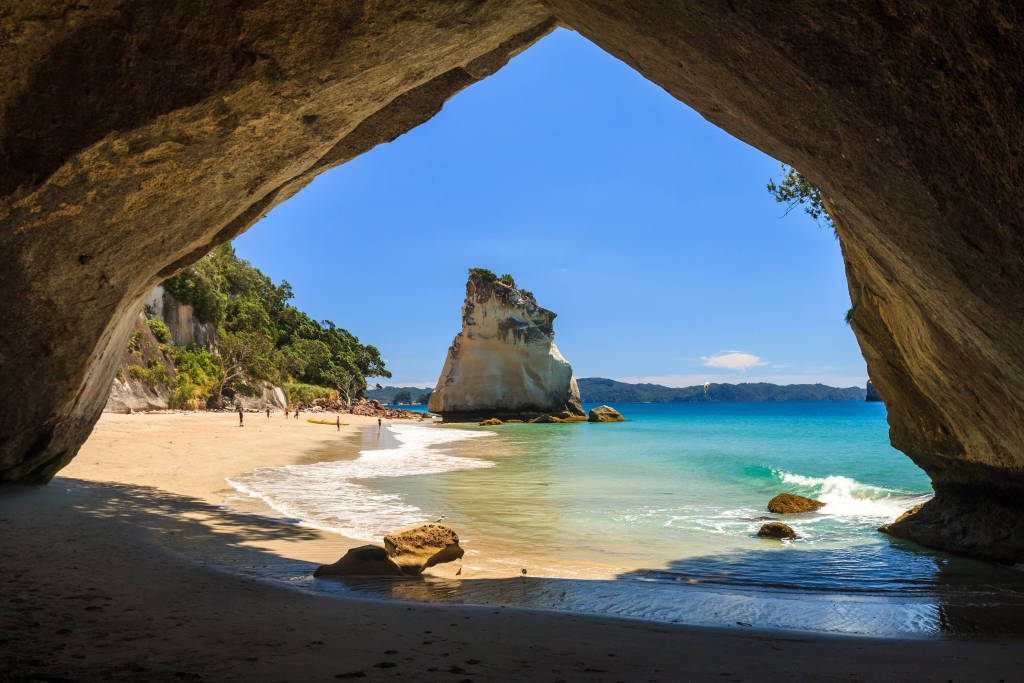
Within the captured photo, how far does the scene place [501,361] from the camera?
50906mm

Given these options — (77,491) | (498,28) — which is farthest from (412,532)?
(77,491)

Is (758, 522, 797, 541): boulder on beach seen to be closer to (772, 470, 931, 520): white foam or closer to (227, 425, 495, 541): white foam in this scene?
(772, 470, 931, 520): white foam

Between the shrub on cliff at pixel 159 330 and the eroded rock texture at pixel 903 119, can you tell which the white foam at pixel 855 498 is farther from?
the shrub on cliff at pixel 159 330

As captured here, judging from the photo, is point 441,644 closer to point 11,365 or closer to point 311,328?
point 11,365

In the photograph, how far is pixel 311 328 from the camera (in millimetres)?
68375

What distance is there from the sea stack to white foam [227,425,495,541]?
31.4 metres

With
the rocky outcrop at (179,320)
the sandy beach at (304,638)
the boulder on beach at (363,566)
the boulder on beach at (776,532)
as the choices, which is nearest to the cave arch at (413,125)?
the sandy beach at (304,638)

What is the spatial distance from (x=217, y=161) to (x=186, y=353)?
134ft

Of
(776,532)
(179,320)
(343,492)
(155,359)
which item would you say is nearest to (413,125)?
(776,532)

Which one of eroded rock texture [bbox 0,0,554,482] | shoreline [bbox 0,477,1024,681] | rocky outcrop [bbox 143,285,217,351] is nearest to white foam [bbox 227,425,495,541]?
shoreline [bbox 0,477,1024,681]

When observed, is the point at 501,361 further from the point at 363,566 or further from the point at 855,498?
the point at 363,566

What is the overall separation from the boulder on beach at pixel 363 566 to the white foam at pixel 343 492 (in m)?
2.21

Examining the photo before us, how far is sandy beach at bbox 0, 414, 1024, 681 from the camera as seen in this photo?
2732 millimetres

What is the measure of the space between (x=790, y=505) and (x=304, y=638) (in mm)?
10105
